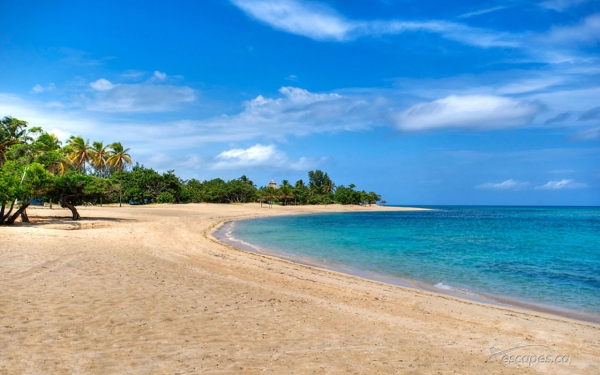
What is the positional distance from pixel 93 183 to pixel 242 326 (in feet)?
86.0

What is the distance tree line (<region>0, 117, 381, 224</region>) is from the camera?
22.8 m

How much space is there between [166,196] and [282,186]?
119 ft

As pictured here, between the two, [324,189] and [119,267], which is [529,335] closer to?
[119,267]

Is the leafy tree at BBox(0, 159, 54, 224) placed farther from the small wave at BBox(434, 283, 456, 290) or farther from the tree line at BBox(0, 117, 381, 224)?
the small wave at BBox(434, 283, 456, 290)

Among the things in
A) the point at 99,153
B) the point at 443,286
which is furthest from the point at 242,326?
the point at 99,153

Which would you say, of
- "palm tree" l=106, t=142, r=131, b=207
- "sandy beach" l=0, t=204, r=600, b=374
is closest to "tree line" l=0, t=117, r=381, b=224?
"palm tree" l=106, t=142, r=131, b=207

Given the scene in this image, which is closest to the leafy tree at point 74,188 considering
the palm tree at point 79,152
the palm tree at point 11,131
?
the palm tree at point 11,131

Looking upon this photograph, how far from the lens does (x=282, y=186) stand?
102062 millimetres

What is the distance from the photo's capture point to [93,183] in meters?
28.5

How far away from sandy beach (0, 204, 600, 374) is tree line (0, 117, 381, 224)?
12.5 metres

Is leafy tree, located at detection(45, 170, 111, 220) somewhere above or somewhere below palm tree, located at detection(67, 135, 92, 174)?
below

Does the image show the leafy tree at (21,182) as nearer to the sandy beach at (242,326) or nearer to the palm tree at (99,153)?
the sandy beach at (242,326)

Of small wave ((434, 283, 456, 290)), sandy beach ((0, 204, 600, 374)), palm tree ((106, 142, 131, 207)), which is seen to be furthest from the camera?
palm tree ((106, 142, 131, 207))

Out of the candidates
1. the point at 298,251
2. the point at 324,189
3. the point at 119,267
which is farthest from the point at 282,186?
the point at 119,267
